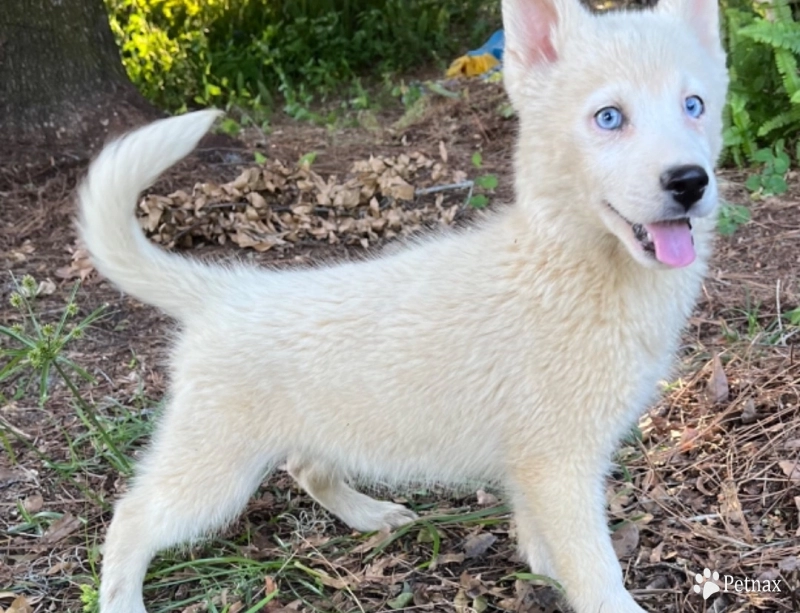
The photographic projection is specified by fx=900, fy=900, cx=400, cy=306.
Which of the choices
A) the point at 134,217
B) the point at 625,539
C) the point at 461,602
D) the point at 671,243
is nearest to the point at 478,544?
the point at 461,602

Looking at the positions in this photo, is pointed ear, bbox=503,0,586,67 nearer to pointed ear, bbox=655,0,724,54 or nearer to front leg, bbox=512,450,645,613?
pointed ear, bbox=655,0,724,54

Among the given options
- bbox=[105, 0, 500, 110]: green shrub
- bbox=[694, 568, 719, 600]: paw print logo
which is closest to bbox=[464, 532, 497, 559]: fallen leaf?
bbox=[694, 568, 719, 600]: paw print logo

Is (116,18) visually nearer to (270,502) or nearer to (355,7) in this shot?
(355,7)

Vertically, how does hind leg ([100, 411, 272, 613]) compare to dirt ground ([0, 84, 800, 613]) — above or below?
above

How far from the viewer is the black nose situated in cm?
230

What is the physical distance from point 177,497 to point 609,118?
69.7 inches

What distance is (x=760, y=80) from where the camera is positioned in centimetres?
581

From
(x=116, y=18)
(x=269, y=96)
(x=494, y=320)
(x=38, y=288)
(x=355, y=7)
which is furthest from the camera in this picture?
(x=355, y=7)

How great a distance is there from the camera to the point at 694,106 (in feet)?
8.41

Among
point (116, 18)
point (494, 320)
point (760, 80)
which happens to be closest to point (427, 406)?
point (494, 320)

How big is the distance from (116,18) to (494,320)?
29.5ft

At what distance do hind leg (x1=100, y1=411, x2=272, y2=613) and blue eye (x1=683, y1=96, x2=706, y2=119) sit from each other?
1.67 meters

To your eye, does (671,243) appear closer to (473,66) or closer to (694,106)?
(694,106)

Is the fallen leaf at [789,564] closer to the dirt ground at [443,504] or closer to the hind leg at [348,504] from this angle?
the dirt ground at [443,504]
